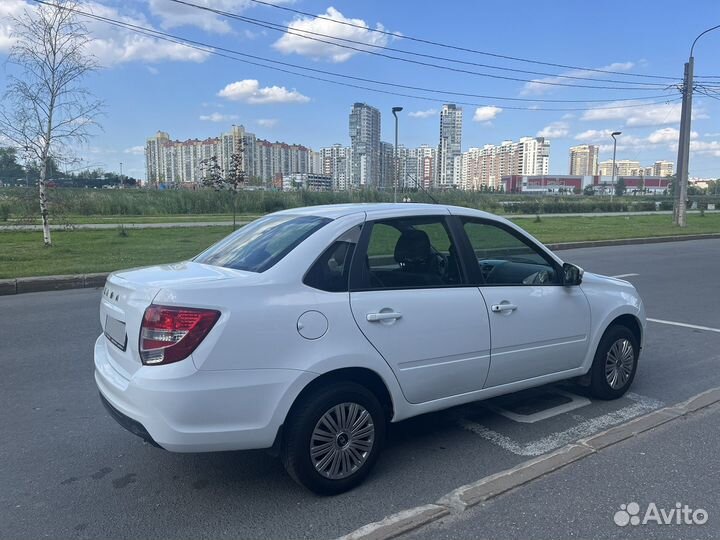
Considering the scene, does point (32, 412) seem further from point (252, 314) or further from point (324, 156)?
point (324, 156)

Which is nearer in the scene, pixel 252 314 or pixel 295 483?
pixel 252 314

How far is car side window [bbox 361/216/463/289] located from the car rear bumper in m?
0.87

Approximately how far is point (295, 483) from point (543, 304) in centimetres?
214

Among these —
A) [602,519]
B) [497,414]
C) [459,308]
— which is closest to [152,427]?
[459,308]

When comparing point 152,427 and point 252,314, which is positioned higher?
point 252,314

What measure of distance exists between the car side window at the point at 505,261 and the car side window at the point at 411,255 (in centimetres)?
21

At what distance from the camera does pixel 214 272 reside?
344 cm

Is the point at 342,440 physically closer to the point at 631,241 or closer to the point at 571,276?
the point at 571,276

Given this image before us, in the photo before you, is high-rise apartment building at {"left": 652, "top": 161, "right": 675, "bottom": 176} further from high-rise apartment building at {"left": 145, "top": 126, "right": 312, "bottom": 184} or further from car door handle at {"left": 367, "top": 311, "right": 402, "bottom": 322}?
car door handle at {"left": 367, "top": 311, "right": 402, "bottom": 322}

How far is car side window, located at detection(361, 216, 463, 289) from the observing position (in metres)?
3.63

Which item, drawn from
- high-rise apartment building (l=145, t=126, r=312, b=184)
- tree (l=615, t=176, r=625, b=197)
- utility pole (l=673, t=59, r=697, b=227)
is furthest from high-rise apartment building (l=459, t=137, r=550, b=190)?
utility pole (l=673, t=59, r=697, b=227)

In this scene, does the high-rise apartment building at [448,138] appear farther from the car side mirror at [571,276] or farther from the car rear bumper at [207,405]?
the car rear bumper at [207,405]

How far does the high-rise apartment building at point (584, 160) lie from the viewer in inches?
5079

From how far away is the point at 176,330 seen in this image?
2.93 m
